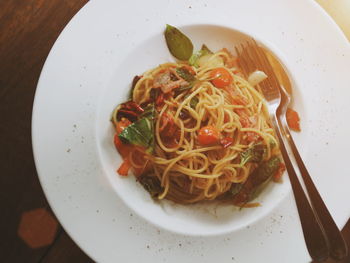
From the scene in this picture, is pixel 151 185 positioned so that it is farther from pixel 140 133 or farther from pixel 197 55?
pixel 197 55

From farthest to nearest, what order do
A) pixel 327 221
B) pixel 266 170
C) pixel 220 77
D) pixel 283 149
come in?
pixel 220 77, pixel 266 170, pixel 283 149, pixel 327 221

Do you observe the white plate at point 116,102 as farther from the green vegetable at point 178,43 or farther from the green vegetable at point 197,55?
the green vegetable at point 197,55

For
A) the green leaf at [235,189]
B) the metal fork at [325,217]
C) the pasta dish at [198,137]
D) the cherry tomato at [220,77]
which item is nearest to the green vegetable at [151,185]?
the pasta dish at [198,137]

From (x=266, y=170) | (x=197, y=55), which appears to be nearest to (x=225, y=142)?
(x=266, y=170)

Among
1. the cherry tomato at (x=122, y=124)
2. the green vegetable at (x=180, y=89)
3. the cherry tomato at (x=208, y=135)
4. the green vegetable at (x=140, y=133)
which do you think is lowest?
the cherry tomato at (x=208, y=135)

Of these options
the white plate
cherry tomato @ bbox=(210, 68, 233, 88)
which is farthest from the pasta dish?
the white plate
